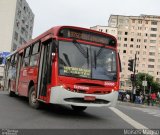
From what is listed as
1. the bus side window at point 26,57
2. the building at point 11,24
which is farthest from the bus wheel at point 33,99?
the building at point 11,24

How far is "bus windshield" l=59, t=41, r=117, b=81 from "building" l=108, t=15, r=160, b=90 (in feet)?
392

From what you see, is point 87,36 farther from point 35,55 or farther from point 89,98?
point 35,55

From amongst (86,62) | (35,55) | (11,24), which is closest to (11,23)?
(11,24)

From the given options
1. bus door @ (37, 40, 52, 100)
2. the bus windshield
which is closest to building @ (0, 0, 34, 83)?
bus door @ (37, 40, 52, 100)

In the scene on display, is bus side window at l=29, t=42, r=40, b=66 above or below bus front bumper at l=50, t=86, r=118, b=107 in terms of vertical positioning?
above

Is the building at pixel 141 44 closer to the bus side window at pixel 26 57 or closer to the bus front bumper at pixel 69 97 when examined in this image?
the bus side window at pixel 26 57

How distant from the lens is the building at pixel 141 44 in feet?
439

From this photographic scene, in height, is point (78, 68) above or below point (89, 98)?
above

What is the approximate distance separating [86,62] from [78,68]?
15.4 inches

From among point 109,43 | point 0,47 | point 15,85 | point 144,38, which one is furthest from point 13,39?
point 109,43

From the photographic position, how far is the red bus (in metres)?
12.2

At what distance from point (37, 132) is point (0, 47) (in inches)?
3224

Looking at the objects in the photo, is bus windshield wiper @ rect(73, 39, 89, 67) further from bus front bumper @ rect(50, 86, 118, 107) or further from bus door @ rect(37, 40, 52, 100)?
bus front bumper @ rect(50, 86, 118, 107)

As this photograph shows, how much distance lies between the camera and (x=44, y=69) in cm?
1340
